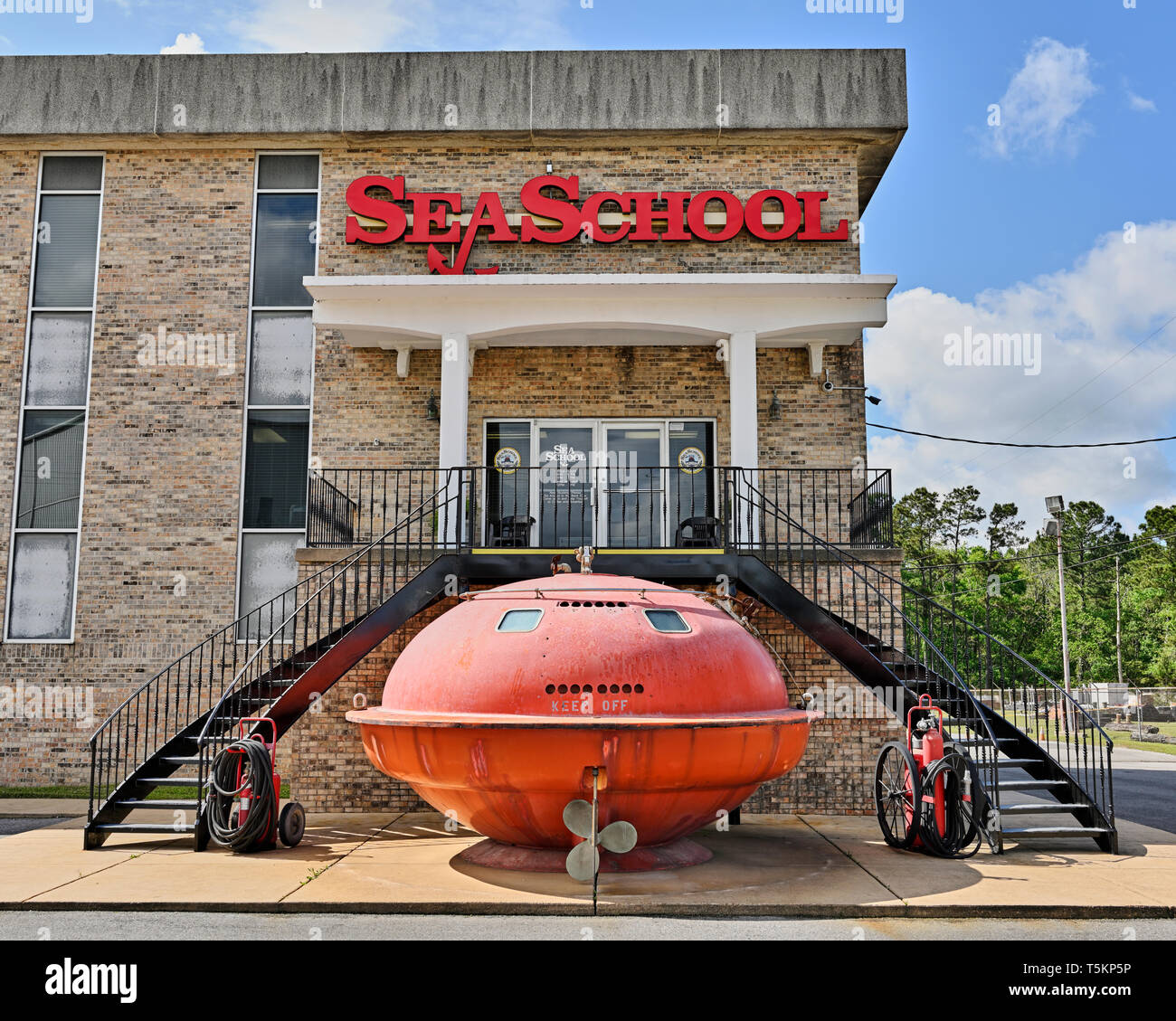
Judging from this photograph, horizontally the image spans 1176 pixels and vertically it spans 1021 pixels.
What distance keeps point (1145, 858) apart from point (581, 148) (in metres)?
11.2

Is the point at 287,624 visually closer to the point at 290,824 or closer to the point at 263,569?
the point at 263,569

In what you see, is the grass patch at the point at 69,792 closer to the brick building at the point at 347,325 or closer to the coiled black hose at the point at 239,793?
the brick building at the point at 347,325

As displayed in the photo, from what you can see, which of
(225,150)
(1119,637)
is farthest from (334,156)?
(1119,637)

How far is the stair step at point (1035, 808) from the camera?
9211mm

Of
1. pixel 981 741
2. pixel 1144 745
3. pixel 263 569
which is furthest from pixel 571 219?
pixel 1144 745

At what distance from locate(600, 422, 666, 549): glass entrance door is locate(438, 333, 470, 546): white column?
204cm

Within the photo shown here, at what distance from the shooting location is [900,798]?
9453 mm

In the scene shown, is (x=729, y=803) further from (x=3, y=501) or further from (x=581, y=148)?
(x=3, y=501)

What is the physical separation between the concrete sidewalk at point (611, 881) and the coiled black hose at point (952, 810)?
186 mm

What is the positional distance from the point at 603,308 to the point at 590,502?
264 centimetres

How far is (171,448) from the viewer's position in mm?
14617

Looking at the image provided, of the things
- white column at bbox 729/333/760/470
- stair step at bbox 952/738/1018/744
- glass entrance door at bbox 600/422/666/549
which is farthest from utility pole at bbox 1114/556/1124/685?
stair step at bbox 952/738/1018/744

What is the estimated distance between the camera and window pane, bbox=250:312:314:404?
587 inches

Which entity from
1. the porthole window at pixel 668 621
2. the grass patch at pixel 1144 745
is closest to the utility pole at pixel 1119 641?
the grass patch at pixel 1144 745
